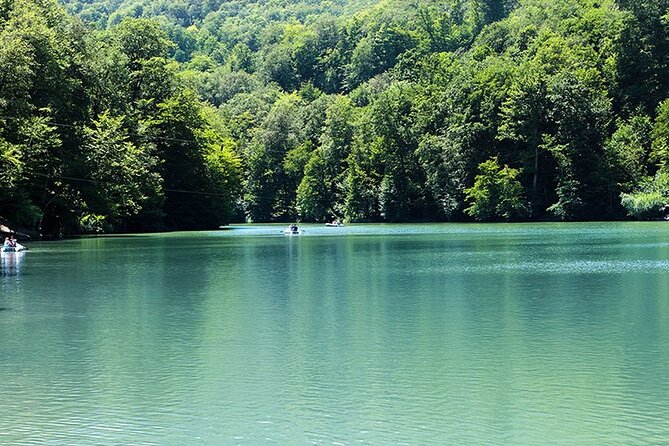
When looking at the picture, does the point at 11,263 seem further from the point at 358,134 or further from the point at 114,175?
the point at 358,134

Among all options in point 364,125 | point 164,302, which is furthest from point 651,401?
point 364,125

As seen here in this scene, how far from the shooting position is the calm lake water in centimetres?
1331

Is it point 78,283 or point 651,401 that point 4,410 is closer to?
point 651,401

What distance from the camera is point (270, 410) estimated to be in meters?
14.4

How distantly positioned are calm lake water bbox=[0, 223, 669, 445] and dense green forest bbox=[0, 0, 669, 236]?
3412 cm

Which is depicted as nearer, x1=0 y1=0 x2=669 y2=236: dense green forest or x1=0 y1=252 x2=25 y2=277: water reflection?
x1=0 y1=252 x2=25 y2=277: water reflection

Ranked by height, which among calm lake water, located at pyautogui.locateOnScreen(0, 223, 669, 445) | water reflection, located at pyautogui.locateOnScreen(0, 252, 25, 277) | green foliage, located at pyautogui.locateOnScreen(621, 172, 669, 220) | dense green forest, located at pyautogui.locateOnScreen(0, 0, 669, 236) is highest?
dense green forest, located at pyautogui.locateOnScreen(0, 0, 669, 236)

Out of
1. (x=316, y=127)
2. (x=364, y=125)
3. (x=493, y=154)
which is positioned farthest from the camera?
(x=316, y=127)

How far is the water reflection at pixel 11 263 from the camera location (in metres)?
39.3

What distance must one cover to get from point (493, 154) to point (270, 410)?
97.2 m

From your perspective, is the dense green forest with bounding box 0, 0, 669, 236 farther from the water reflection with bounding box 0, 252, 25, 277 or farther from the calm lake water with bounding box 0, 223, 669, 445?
the calm lake water with bounding box 0, 223, 669, 445

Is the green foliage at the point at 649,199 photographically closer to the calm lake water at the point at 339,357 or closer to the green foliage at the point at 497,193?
the green foliage at the point at 497,193

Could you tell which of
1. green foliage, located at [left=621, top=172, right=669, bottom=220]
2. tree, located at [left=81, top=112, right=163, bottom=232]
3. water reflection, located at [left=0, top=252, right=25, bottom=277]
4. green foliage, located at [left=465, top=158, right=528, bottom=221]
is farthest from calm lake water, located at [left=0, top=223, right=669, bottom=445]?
green foliage, located at [left=465, top=158, right=528, bottom=221]

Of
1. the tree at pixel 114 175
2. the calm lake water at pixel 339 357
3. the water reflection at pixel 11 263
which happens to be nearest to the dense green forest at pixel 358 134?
the tree at pixel 114 175
